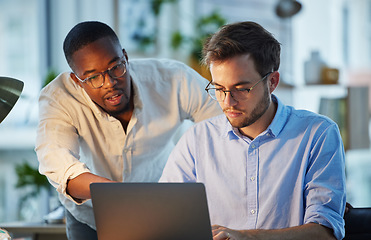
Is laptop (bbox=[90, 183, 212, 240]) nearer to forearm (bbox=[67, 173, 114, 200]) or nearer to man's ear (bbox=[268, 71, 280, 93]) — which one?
forearm (bbox=[67, 173, 114, 200])

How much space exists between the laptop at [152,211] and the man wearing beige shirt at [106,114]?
0.34 m

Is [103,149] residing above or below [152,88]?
below

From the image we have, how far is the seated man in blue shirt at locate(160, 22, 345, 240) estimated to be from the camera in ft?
5.62

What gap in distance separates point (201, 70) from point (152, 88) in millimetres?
2127

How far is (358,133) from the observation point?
4035 mm

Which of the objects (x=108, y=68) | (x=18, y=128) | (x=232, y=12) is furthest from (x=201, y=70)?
(x=108, y=68)

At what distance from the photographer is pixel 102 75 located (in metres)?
1.88

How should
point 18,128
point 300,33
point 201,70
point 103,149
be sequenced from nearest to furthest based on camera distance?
point 103,149 → point 18,128 → point 201,70 → point 300,33

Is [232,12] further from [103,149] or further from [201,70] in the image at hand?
[103,149]

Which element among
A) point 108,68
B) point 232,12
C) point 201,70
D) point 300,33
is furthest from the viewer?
point 300,33

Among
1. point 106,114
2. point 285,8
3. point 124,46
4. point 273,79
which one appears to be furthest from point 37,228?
point 285,8

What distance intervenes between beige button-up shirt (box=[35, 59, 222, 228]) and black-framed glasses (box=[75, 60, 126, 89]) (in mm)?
194

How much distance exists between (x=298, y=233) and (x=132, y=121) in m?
0.84

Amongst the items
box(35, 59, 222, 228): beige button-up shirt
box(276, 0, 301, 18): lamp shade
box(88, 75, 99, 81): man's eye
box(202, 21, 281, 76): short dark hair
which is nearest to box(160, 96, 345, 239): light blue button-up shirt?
box(202, 21, 281, 76): short dark hair
